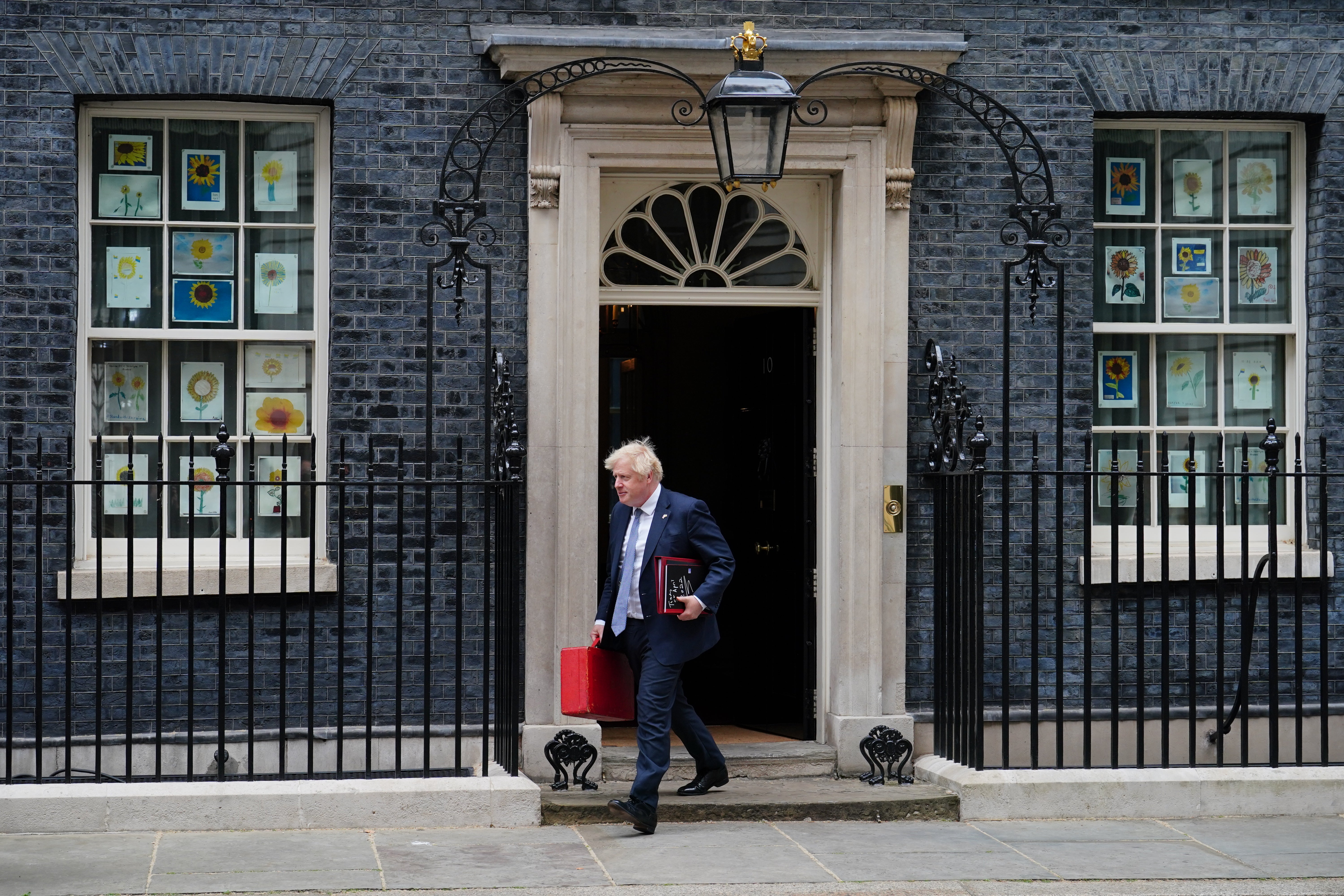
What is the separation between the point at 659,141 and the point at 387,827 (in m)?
3.64

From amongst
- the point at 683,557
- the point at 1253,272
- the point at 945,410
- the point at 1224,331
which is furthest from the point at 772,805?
the point at 1253,272

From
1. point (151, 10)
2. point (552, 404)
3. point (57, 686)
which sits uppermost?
point (151, 10)

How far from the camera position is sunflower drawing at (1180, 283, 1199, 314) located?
28.5 ft

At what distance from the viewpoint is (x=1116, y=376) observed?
341 inches

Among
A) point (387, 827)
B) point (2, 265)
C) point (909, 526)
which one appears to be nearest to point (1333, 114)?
point (909, 526)

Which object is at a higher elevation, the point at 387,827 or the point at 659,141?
the point at 659,141

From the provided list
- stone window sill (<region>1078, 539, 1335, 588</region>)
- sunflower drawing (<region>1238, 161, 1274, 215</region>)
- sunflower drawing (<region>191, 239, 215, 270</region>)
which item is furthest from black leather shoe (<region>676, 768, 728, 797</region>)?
sunflower drawing (<region>1238, 161, 1274, 215</region>)

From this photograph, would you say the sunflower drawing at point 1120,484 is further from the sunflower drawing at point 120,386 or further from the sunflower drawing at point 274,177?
the sunflower drawing at point 120,386

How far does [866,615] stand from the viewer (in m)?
8.08

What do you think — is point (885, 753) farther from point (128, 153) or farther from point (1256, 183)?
point (128, 153)

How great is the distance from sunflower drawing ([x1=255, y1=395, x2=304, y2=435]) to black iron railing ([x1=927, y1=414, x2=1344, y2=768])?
3301 mm

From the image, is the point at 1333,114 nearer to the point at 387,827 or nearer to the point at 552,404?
the point at 552,404

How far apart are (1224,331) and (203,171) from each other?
5.57 m

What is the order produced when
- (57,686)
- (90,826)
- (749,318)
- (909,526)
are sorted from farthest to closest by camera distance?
(749,318) → (909,526) → (57,686) → (90,826)
